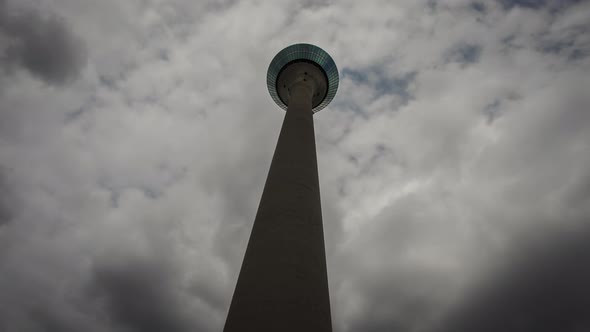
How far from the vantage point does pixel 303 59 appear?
3659 cm

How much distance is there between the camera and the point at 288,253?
16.7m

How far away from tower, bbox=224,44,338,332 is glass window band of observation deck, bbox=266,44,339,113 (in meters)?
11.6

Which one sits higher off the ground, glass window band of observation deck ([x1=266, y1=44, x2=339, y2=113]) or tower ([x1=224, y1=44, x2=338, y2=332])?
glass window band of observation deck ([x1=266, y1=44, x2=339, y2=113])

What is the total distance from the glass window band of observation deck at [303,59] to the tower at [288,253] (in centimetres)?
1155

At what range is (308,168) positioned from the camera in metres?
22.5

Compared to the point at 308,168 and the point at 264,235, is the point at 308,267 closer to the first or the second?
the point at 264,235

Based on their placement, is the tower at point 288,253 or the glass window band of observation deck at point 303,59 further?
the glass window band of observation deck at point 303,59

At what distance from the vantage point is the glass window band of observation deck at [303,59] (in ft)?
121

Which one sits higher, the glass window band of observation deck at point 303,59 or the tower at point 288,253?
the glass window band of observation deck at point 303,59

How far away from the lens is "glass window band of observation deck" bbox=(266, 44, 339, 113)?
36938 mm

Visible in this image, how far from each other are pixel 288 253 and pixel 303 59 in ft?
Answer: 84.4

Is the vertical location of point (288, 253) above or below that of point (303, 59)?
below

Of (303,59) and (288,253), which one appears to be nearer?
(288,253)

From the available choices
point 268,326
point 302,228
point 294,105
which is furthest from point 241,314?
point 294,105
